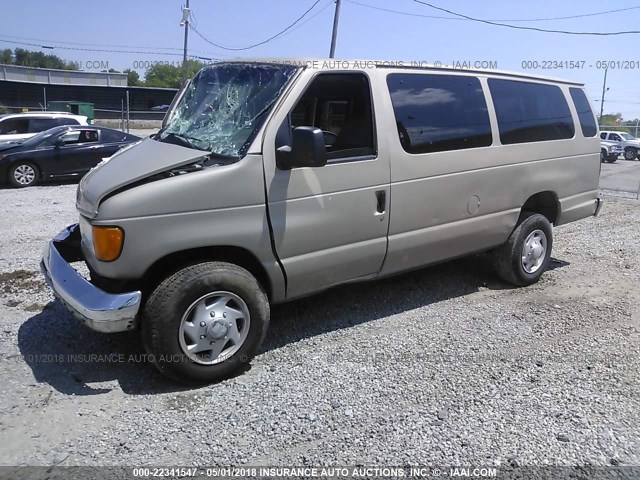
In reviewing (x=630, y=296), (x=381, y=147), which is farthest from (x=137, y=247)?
(x=630, y=296)

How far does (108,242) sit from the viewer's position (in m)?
3.36

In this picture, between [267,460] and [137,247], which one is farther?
[137,247]

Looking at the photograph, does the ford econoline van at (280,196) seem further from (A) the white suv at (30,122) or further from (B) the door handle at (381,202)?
(A) the white suv at (30,122)

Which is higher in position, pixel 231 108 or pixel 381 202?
pixel 231 108

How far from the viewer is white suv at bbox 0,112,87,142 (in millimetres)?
14625

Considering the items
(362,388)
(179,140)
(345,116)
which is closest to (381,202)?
(345,116)

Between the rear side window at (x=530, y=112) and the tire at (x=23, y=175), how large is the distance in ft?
32.9

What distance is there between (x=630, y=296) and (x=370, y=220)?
10.1 ft

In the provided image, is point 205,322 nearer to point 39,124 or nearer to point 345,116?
point 345,116

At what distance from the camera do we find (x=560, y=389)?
3.72m

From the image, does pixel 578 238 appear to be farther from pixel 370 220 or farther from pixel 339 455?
pixel 339 455

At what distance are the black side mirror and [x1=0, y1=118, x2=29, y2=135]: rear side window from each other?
13.5m

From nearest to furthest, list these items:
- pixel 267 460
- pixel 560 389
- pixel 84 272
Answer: pixel 267 460 → pixel 560 389 → pixel 84 272

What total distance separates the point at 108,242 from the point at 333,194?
1.55 metres
